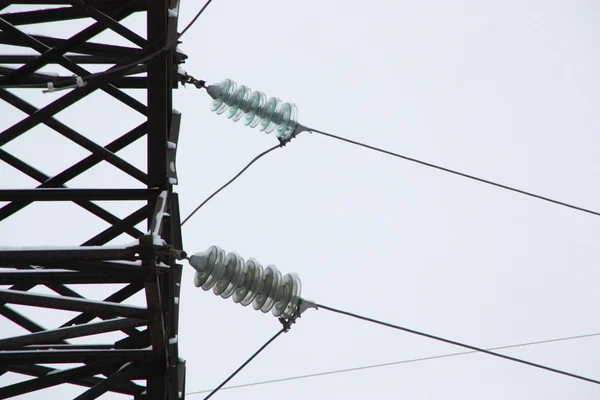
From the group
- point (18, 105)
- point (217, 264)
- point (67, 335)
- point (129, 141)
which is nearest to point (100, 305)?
point (67, 335)

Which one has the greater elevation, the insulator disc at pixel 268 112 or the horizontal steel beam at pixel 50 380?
the insulator disc at pixel 268 112

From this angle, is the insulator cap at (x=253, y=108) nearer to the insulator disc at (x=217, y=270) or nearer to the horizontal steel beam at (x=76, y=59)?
the horizontal steel beam at (x=76, y=59)

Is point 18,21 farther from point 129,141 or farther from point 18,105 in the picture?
point 129,141

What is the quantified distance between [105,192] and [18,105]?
96 cm

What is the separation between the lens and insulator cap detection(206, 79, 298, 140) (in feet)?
20.7

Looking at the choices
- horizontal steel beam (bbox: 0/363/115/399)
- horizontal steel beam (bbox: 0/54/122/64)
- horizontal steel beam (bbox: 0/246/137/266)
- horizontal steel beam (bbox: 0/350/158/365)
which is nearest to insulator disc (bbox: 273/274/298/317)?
horizontal steel beam (bbox: 0/350/158/365)

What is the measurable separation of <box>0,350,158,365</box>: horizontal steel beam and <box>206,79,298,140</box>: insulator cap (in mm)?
2295

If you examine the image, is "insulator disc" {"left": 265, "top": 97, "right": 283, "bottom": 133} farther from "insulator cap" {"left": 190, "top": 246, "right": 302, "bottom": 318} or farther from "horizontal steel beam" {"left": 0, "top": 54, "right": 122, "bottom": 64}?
"insulator cap" {"left": 190, "top": 246, "right": 302, "bottom": 318}

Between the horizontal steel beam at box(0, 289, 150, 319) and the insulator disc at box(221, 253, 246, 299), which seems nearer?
the horizontal steel beam at box(0, 289, 150, 319)

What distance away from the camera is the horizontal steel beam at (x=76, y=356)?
486 cm

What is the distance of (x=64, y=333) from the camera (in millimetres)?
4504

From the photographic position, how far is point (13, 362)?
4.96m

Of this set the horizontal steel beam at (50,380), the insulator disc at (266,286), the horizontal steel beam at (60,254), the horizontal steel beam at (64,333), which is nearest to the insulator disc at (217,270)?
the insulator disc at (266,286)

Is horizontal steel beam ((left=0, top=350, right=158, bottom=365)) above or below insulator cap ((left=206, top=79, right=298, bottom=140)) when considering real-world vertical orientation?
below
